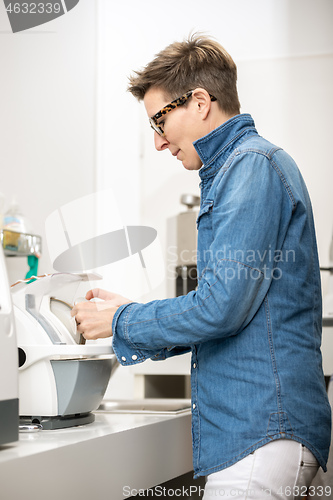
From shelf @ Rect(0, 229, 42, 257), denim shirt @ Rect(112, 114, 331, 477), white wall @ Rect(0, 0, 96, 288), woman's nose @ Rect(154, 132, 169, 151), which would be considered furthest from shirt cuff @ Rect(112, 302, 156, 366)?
white wall @ Rect(0, 0, 96, 288)

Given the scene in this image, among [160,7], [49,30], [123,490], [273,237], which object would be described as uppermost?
[160,7]

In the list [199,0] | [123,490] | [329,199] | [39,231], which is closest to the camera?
[123,490]

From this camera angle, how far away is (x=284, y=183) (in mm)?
965

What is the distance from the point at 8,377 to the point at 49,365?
212mm

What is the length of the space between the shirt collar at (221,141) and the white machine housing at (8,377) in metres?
0.45

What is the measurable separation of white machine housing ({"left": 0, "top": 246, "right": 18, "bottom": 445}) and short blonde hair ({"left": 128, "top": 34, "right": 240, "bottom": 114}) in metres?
0.53

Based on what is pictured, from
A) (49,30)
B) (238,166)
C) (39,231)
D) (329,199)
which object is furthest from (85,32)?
(238,166)

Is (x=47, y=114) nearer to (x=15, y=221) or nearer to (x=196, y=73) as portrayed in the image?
(x=15, y=221)

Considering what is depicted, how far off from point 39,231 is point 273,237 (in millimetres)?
1476

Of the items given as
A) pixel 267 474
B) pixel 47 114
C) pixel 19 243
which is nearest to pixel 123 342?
pixel 267 474

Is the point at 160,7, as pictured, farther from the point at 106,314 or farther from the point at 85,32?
the point at 106,314

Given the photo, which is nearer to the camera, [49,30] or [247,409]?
[247,409]

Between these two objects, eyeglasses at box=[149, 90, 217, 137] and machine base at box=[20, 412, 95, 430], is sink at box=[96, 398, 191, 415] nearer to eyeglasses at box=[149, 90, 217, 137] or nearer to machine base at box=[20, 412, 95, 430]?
machine base at box=[20, 412, 95, 430]

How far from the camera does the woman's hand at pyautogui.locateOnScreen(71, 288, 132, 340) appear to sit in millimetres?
1025
